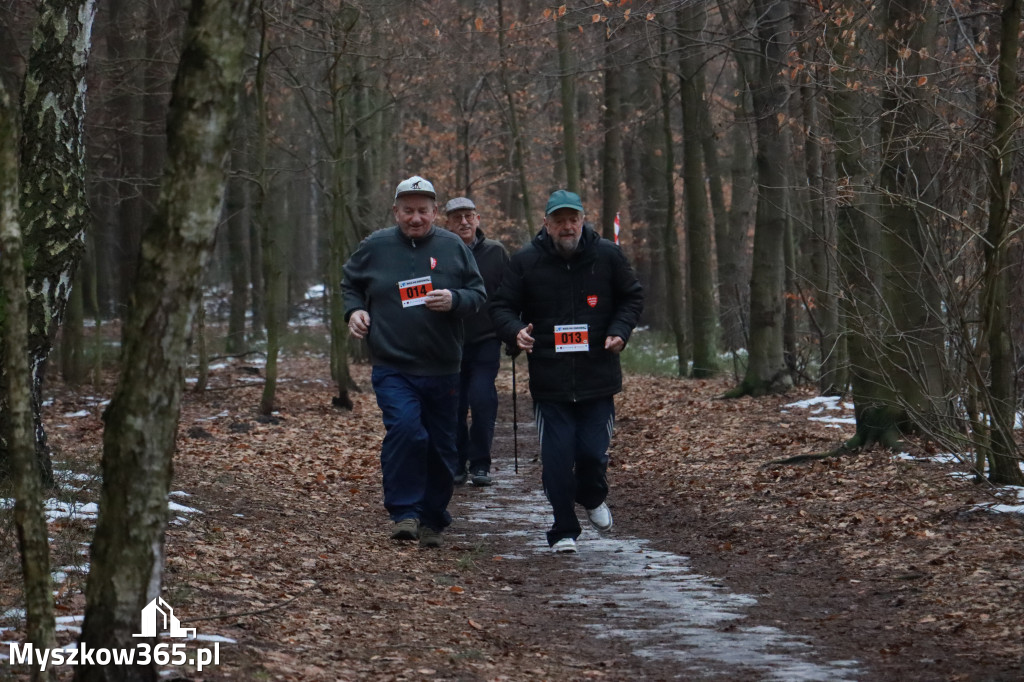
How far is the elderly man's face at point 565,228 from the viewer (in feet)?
26.1

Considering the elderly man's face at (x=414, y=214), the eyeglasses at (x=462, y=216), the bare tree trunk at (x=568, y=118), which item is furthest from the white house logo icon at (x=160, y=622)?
the bare tree trunk at (x=568, y=118)

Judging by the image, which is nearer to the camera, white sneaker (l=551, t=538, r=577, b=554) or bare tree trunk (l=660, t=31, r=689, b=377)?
white sneaker (l=551, t=538, r=577, b=554)

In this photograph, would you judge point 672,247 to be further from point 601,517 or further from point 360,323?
point 360,323

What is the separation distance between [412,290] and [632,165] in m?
29.6

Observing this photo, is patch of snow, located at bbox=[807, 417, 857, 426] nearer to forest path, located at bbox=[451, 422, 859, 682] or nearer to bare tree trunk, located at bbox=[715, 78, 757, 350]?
forest path, located at bbox=[451, 422, 859, 682]

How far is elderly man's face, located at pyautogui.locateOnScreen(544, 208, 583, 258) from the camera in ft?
26.1

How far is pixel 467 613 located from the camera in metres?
6.45

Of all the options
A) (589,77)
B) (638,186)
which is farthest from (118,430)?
(638,186)

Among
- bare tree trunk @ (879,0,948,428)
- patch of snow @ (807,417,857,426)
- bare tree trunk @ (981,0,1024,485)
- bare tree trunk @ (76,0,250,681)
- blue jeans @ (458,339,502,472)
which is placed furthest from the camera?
patch of snow @ (807,417,857,426)

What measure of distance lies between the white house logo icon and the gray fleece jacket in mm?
3079

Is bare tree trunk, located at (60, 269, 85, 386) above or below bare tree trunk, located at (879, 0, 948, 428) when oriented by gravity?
below

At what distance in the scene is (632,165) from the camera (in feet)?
121

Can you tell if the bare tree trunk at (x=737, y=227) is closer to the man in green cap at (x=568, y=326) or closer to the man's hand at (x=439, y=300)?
the man in green cap at (x=568, y=326)

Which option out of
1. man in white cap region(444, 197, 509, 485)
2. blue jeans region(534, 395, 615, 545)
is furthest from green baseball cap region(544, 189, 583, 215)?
man in white cap region(444, 197, 509, 485)
